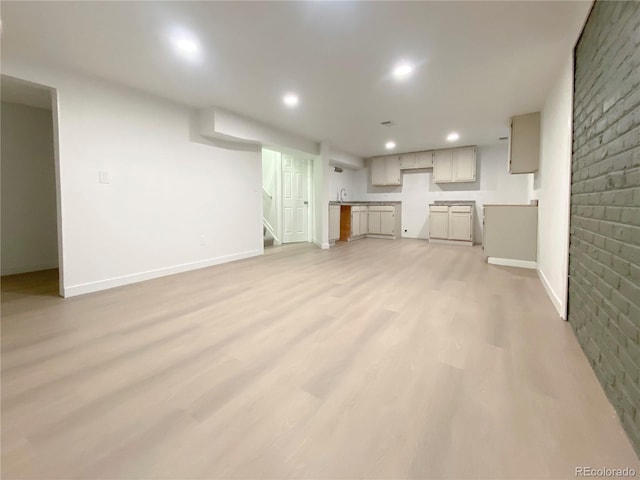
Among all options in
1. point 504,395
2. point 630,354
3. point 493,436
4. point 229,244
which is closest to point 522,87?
point 630,354

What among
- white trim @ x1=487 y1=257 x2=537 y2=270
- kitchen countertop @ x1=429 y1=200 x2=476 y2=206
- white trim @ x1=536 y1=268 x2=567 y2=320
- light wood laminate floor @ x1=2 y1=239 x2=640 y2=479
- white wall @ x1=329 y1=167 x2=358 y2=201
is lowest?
light wood laminate floor @ x1=2 y1=239 x2=640 y2=479

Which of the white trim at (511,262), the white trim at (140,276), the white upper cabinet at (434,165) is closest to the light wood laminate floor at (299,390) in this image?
the white trim at (140,276)

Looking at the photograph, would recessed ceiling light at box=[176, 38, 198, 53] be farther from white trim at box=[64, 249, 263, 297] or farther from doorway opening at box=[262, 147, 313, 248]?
doorway opening at box=[262, 147, 313, 248]

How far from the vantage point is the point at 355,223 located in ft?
24.2

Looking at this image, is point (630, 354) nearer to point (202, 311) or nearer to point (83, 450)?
point (83, 450)

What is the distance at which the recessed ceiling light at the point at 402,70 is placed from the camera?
2.76m

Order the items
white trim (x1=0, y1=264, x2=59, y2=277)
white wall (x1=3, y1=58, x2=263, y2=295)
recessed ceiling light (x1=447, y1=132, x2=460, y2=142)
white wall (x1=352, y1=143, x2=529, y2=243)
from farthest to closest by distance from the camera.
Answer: white wall (x1=352, y1=143, x2=529, y2=243), recessed ceiling light (x1=447, y1=132, x2=460, y2=142), white trim (x1=0, y1=264, x2=59, y2=277), white wall (x1=3, y1=58, x2=263, y2=295)

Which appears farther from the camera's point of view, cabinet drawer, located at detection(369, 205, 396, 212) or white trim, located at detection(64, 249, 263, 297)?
cabinet drawer, located at detection(369, 205, 396, 212)

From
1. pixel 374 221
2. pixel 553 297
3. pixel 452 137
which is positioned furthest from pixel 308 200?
pixel 553 297

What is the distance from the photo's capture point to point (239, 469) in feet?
3.26

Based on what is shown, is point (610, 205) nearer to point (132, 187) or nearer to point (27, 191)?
point (132, 187)

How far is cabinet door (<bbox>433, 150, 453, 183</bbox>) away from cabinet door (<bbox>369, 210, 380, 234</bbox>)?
1.68 meters

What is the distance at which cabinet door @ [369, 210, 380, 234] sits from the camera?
7723 mm

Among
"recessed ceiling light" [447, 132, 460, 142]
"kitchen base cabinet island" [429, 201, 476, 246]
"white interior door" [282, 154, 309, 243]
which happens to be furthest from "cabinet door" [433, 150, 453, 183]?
"white interior door" [282, 154, 309, 243]
